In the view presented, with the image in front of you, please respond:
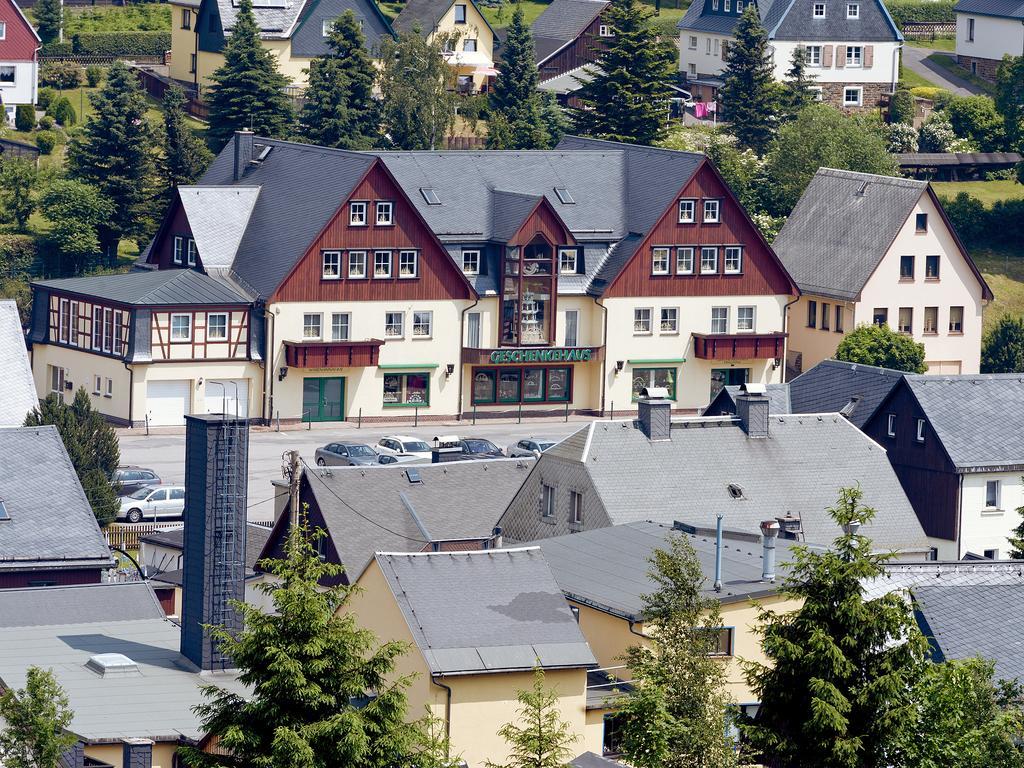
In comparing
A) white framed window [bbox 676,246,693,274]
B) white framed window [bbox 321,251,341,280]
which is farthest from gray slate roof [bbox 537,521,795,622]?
white framed window [bbox 676,246,693,274]

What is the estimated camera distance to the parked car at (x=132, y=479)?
8312cm

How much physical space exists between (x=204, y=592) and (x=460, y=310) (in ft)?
155

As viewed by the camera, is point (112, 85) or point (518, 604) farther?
point (112, 85)

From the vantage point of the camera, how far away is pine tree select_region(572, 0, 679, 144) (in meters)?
126

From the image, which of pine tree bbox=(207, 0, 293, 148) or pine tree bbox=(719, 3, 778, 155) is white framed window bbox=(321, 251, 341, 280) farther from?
pine tree bbox=(719, 3, 778, 155)

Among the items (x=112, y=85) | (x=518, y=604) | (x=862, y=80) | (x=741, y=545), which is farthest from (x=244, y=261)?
(x=862, y=80)

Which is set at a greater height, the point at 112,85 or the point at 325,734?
the point at 112,85

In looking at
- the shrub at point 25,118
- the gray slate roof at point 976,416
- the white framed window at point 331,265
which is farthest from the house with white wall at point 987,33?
the gray slate roof at point 976,416

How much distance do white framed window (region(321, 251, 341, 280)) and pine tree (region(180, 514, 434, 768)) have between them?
59284 mm

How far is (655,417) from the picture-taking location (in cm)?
7350

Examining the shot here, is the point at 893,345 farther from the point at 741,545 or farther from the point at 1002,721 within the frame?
the point at 1002,721

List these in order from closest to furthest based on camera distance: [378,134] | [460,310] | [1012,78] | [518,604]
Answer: [518,604], [460,310], [378,134], [1012,78]

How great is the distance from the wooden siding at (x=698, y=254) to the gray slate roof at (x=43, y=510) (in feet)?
127

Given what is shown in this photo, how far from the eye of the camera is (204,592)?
2189 inches
